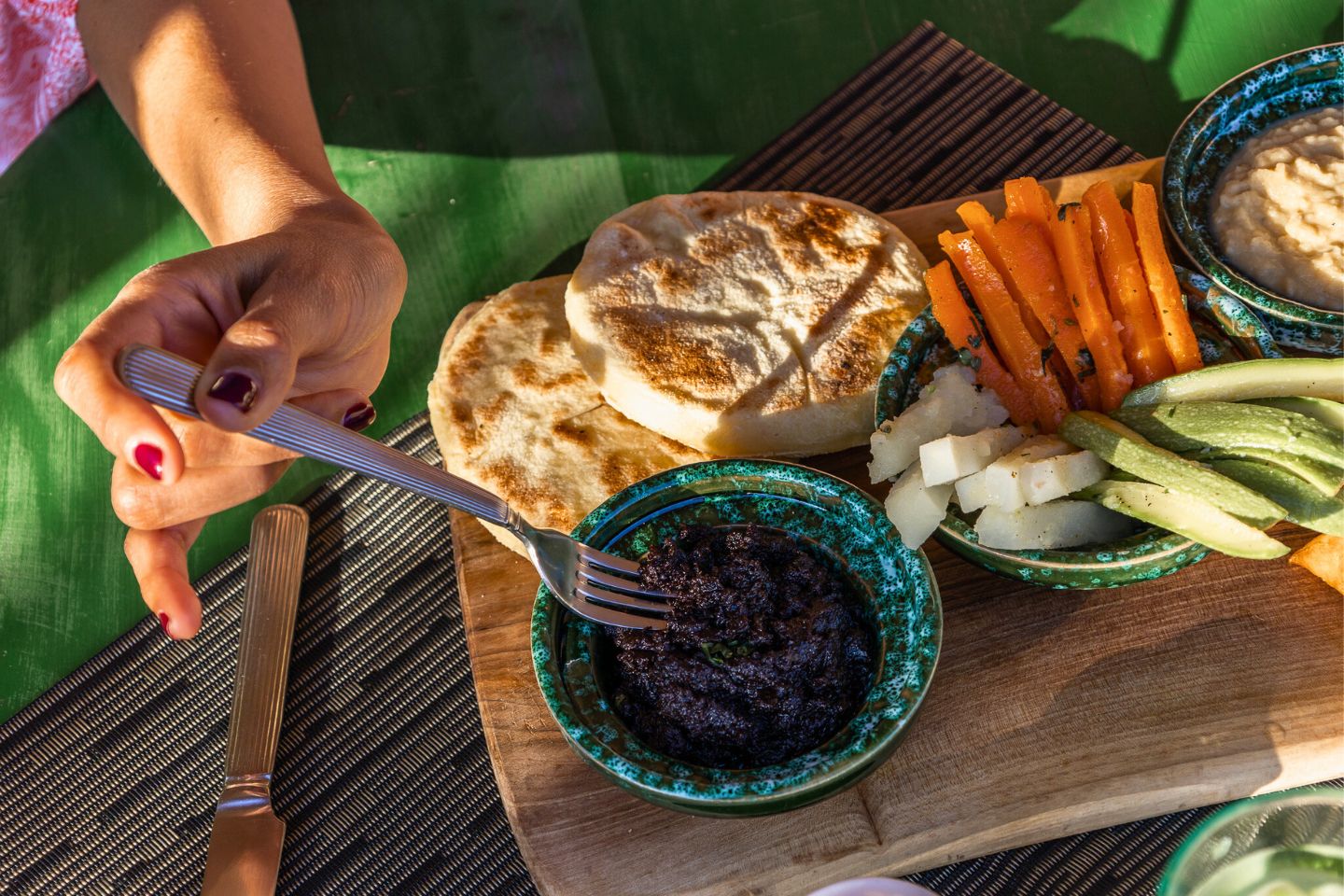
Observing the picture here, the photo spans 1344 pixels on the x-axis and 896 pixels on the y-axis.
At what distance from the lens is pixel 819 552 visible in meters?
1.90

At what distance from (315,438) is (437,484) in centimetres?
21

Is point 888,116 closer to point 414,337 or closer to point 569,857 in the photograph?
point 414,337

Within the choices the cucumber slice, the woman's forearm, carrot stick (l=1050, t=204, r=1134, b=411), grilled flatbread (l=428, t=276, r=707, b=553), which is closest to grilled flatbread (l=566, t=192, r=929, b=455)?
grilled flatbread (l=428, t=276, r=707, b=553)

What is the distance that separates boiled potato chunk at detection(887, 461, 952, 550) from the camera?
172 cm

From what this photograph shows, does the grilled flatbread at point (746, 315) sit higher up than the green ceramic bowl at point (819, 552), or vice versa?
the grilled flatbread at point (746, 315)

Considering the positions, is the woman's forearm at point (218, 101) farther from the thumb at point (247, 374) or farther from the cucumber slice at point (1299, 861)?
the cucumber slice at point (1299, 861)

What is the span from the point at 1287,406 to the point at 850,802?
1020 mm

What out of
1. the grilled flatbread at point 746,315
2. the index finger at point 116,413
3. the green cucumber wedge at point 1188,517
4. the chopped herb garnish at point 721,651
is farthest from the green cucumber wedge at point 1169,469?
the index finger at point 116,413

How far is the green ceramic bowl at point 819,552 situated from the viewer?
160cm

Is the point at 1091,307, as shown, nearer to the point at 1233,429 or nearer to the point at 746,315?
the point at 1233,429

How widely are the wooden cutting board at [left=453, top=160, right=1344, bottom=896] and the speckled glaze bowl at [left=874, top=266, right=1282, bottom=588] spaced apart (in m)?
0.17

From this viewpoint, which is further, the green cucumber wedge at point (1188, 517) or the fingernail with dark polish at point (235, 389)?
the green cucumber wedge at point (1188, 517)

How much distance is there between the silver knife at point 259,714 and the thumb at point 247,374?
0.83 metres

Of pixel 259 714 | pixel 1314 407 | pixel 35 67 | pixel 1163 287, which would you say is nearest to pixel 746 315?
pixel 1163 287
